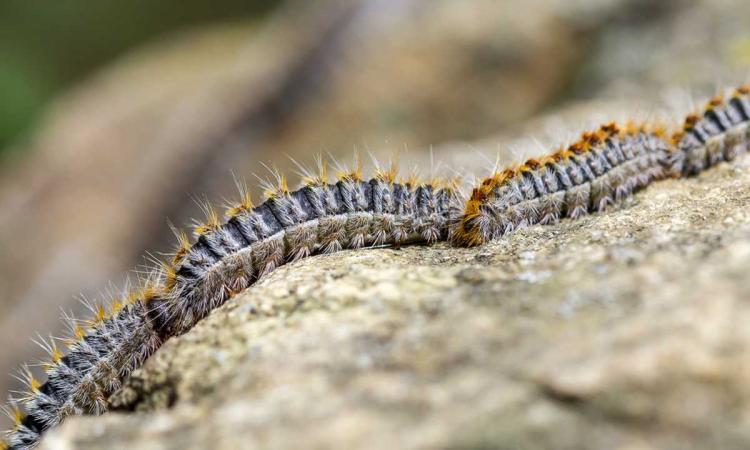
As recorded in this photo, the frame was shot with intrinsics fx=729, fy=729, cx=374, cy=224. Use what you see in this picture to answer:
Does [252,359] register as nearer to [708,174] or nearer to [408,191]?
[408,191]

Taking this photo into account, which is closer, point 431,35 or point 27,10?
point 431,35

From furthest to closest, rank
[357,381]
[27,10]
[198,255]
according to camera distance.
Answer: [27,10]
[198,255]
[357,381]

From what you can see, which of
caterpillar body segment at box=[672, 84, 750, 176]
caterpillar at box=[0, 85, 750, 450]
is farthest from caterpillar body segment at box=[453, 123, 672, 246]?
caterpillar body segment at box=[672, 84, 750, 176]

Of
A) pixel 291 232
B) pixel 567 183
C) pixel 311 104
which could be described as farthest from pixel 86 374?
pixel 311 104

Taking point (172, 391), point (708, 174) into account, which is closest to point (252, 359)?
point (172, 391)

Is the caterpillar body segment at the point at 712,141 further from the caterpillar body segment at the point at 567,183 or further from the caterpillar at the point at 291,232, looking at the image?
the caterpillar at the point at 291,232

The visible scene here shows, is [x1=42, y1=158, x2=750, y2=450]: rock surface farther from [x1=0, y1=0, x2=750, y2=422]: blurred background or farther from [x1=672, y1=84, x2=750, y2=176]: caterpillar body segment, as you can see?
[x1=0, y1=0, x2=750, y2=422]: blurred background
